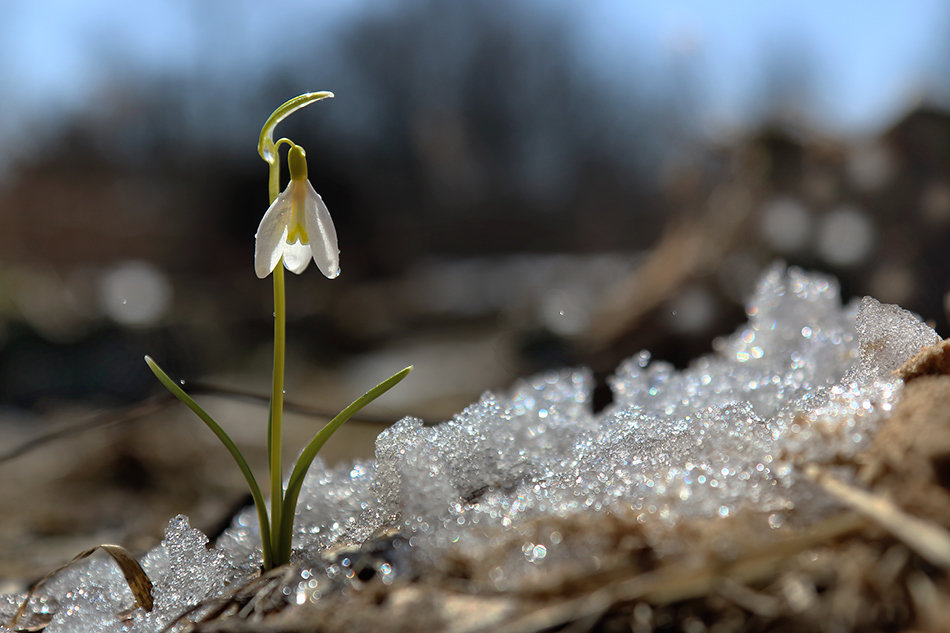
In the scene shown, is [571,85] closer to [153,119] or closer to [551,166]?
[551,166]

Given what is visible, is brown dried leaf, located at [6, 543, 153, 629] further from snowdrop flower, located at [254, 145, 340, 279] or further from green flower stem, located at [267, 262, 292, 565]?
snowdrop flower, located at [254, 145, 340, 279]

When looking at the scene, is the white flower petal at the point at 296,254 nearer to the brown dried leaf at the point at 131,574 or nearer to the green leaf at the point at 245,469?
the green leaf at the point at 245,469

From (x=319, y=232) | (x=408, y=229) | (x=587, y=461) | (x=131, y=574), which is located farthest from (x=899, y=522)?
(x=408, y=229)

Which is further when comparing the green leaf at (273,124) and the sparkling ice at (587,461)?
the green leaf at (273,124)

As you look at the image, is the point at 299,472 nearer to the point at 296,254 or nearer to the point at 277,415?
the point at 277,415

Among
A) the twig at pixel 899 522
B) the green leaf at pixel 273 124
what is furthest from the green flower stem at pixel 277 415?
the twig at pixel 899 522

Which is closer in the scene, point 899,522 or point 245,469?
point 899,522
